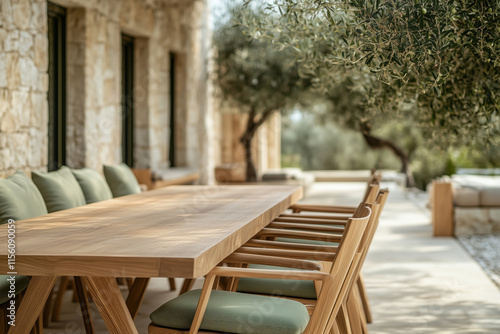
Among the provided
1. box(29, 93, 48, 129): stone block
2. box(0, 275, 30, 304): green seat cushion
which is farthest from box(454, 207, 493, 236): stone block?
box(0, 275, 30, 304): green seat cushion

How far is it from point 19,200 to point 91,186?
3.25 feet

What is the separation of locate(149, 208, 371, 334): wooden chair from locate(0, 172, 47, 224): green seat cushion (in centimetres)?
110

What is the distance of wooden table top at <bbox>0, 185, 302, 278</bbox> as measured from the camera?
170 cm

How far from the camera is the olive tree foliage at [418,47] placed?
2480 mm

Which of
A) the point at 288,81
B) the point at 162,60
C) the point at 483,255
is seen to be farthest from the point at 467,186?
the point at 162,60

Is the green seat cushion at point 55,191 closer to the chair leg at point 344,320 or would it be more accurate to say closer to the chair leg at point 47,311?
the chair leg at point 47,311

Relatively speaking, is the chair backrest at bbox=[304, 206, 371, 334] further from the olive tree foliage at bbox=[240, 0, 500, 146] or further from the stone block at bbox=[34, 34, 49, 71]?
the stone block at bbox=[34, 34, 49, 71]

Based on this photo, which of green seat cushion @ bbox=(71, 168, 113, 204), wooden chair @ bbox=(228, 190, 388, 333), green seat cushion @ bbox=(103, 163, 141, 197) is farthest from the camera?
green seat cushion @ bbox=(103, 163, 141, 197)

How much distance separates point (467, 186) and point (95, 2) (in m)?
4.63

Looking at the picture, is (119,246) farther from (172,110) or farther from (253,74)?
(253,74)

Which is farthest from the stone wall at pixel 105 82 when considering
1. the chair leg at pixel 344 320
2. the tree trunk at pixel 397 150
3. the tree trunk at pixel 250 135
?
the tree trunk at pixel 397 150

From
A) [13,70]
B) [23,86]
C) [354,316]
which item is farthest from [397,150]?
[354,316]

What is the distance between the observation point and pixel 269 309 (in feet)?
6.44

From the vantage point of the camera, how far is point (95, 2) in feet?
19.3
